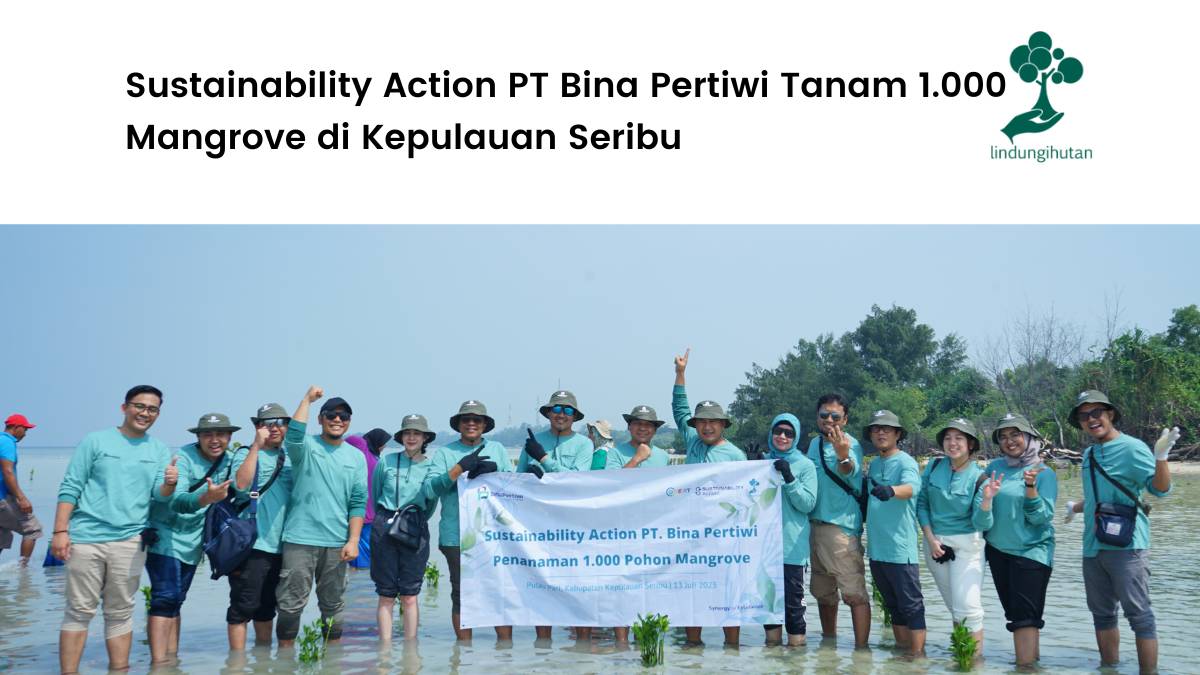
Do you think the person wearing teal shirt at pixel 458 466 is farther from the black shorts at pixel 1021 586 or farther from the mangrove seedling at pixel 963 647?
the black shorts at pixel 1021 586

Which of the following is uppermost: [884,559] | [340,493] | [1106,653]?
[340,493]

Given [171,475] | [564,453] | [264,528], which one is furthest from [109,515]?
[564,453]

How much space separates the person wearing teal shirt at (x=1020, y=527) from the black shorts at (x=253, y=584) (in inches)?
218

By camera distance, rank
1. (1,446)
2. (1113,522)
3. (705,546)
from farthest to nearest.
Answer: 1. (1,446)
2. (705,546)
3. (1113,522)

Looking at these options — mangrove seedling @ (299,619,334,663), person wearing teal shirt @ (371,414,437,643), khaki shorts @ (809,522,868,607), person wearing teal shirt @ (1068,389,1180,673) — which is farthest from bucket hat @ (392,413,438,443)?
person wearing teal shirt @ (1068,389,1180,673)

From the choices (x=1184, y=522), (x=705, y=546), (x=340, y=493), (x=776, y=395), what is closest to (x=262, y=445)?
(x=340, y=493)

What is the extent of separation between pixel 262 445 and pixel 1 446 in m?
4.82

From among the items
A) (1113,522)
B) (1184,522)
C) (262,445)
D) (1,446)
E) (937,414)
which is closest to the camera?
(1113,522)

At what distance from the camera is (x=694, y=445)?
27.7 ft

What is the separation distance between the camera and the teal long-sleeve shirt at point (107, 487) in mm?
6895

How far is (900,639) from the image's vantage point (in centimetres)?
791

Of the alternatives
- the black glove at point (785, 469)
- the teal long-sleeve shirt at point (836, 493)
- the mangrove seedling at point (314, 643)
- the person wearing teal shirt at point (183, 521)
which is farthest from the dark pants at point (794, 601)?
the person wearing teal shirt at point (183, 521)

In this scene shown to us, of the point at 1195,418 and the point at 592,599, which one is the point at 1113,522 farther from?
the point at 1195,418

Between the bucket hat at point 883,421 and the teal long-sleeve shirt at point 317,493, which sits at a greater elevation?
the bucket hat at point 883,421
